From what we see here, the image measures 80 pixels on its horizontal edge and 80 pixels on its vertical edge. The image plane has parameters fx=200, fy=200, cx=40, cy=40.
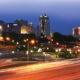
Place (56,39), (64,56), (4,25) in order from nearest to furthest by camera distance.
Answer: (64,56), (56,39), (4,25)

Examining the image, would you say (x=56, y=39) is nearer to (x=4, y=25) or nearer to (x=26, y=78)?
(x=4, y=25)

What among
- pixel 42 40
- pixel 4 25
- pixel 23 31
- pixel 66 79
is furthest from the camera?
pixel 23 31

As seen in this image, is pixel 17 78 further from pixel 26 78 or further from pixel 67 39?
pixel 67 39

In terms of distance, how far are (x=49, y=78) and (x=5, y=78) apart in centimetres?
364

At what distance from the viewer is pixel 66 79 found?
51.1 feet

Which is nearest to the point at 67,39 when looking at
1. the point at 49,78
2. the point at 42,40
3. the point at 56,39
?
the point at 56,39

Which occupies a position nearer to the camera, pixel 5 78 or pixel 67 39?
pixel 5 78

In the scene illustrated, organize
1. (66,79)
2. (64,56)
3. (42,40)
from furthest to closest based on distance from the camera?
(42,40)
(64,56)
(66,79)

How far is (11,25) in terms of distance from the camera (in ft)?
511

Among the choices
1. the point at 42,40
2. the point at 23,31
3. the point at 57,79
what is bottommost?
the point at 57,79

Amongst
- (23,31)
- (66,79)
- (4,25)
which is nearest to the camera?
(66,79)

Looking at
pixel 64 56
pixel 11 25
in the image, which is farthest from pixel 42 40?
pixel 64 56

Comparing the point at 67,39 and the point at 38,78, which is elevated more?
the point at 67,39

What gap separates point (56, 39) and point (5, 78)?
392 ft
